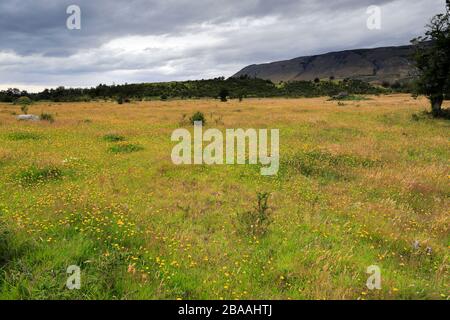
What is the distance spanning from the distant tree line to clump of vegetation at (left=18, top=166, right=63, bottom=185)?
73.3m

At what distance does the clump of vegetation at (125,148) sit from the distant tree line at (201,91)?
6823 cm

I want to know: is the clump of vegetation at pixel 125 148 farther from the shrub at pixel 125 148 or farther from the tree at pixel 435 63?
the tree at pixel 435 63

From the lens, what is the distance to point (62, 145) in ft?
54.3

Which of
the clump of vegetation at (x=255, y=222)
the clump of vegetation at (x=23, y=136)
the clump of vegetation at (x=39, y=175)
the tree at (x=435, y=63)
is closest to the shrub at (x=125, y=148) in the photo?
the clump of vegetation at (x=39, y=175)

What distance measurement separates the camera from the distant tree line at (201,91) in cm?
9112

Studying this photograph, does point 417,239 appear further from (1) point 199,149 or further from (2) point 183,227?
(1) point 199,149

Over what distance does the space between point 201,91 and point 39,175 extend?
9517 centimetres

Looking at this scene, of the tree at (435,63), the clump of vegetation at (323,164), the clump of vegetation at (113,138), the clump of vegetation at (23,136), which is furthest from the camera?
the tree at (435,63)

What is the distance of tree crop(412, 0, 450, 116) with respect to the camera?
28.2 m

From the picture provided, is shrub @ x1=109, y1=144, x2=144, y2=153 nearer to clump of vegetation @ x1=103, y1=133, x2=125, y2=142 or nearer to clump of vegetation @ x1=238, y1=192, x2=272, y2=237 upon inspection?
clump of vegetation @ x1=103, y1=133, x2=125, y2=142

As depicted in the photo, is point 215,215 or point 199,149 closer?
point 215,215

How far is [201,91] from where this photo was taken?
339 ft

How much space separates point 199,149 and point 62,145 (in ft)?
22.5
